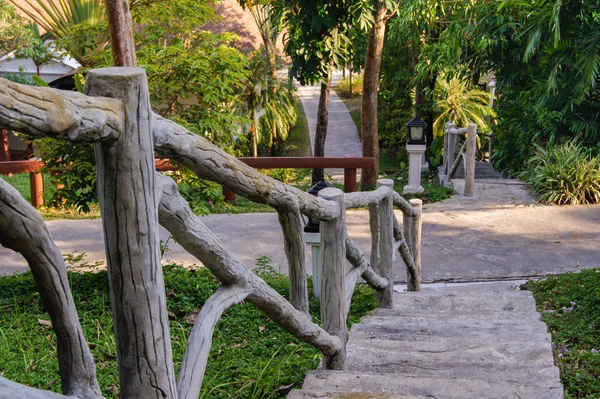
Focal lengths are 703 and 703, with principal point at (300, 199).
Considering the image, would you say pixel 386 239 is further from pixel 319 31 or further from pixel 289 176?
pixel 289 176

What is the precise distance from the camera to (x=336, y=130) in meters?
25.2

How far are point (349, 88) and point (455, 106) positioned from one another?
15406 millimetres

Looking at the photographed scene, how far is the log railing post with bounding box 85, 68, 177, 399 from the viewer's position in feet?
5.42

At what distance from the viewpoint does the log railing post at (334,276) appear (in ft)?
11.0

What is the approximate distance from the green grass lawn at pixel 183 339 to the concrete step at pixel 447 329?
42 centimetres

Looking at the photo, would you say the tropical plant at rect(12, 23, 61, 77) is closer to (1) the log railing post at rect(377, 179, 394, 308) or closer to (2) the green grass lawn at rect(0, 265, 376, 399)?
(2) the green grass lawn at rect(0, 265, 376, 399)

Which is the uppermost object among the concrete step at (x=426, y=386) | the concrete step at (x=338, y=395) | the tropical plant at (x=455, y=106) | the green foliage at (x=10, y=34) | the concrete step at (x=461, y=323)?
the green foliage at (x=10, y=34)

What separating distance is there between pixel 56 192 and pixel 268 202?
341 centimetres

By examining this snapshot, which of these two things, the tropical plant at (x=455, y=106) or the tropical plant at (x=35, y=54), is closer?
the tropical plant at (x=35, y=54)

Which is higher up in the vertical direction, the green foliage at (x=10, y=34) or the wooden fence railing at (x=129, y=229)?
the green foliage at (x=10, y=34)

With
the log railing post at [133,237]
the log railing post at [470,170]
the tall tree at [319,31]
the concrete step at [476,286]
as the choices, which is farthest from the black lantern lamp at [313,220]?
the log railing post at [470,170]

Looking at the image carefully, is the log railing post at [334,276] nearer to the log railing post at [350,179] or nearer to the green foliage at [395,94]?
the log railing post at [350,179]

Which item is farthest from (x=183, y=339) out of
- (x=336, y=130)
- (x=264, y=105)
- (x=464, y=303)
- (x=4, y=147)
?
(x=336, y=130)

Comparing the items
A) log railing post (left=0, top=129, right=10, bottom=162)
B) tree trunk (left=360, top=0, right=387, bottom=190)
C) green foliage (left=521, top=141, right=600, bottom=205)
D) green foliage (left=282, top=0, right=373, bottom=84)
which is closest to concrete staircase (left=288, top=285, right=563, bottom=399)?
green foliage (left=521, top=141, right=600, bottom=205)
